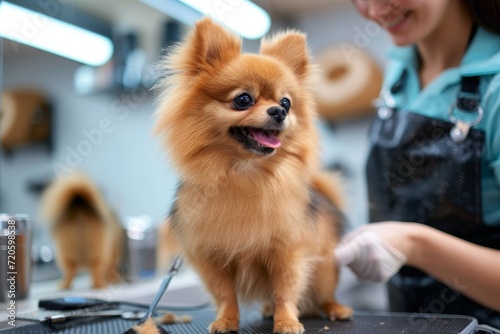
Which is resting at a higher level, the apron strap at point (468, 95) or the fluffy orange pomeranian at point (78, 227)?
the apron strap at point (468, 95)

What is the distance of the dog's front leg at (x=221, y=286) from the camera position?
988 millimetres

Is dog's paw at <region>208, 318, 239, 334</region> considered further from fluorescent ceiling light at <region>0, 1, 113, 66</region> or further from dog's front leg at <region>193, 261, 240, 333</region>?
fluorescent ceiling light at <region>0, 1, 113, 66</region>

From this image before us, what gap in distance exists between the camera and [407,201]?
4.71 ft

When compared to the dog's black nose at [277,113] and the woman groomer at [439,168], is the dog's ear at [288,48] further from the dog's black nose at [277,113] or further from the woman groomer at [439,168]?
the woman groomer at [439,168]

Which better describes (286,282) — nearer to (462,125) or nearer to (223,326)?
(223,326)

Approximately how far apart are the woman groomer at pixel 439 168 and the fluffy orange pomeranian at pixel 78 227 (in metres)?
0.93

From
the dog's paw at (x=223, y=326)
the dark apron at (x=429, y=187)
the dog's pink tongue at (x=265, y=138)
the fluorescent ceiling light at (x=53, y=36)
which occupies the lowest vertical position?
the dog's paw at (x=223, y=326)

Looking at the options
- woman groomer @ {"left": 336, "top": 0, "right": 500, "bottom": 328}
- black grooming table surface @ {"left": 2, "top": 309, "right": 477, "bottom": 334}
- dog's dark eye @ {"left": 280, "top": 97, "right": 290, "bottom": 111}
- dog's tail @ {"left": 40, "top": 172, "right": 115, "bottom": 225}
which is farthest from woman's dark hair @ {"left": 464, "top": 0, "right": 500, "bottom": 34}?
dog's tail @ {"left": 40, "top": 172, "right": 115, "bottom": 225}

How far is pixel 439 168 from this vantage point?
133cm

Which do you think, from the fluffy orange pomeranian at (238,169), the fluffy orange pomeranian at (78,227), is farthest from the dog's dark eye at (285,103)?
the fluffy orange pomeranian at (78,227)

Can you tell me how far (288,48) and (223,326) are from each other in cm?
62

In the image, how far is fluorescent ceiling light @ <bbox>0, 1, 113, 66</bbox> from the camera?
160 cm

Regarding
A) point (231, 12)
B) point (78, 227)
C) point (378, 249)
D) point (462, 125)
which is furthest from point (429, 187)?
point (78, 227)

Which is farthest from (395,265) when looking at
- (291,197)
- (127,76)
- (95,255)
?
(127,76)
